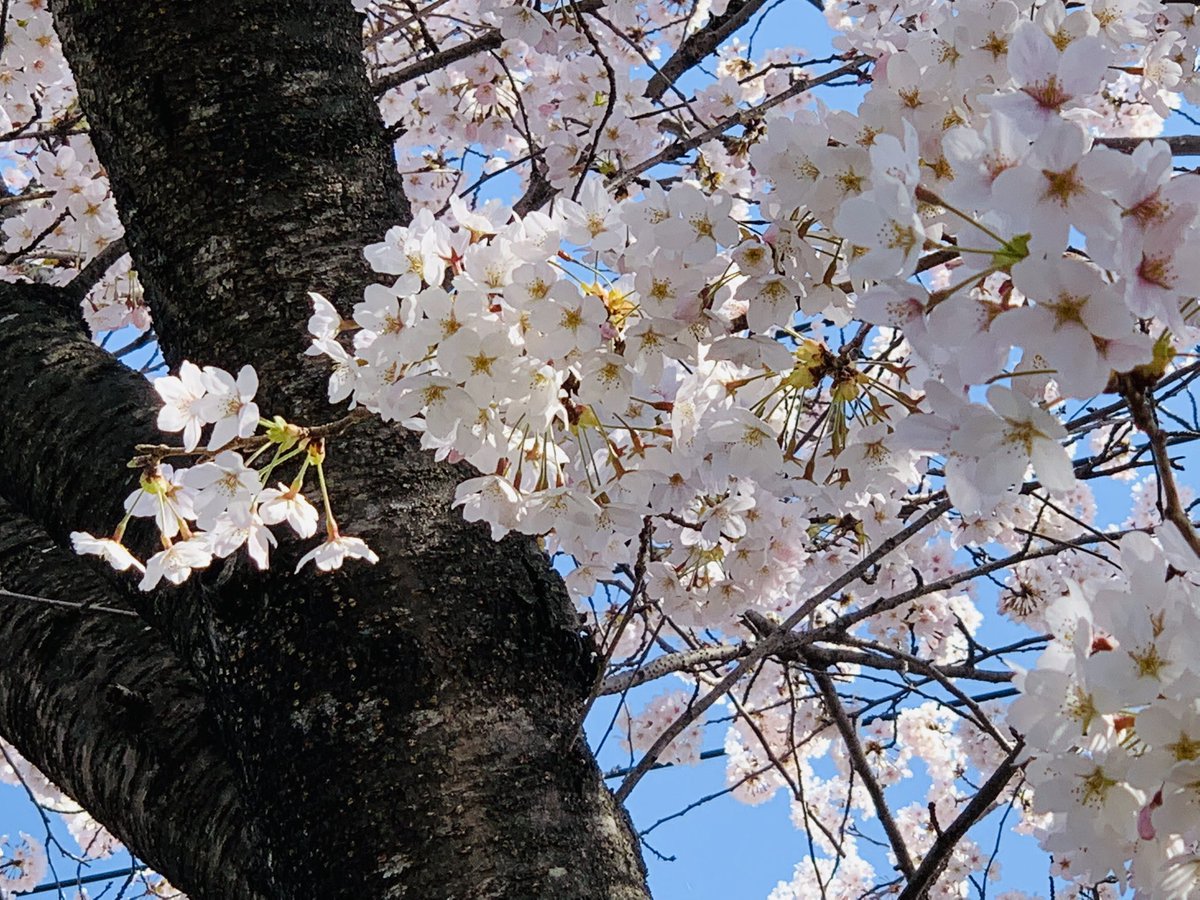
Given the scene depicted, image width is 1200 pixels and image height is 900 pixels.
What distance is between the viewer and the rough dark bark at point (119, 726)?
43.6 inches

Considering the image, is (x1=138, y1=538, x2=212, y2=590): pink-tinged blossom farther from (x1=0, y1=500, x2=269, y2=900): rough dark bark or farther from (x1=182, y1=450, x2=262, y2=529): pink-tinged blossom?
(x1=0, y1=500, x2=269, y2=900): rough dark bark

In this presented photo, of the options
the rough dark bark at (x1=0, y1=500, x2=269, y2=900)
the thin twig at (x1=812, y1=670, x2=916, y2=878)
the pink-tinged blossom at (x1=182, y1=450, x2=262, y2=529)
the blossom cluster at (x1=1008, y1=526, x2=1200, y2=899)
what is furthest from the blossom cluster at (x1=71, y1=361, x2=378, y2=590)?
the thin twig at (x1=812, y1=670, x2=916, y2=878)

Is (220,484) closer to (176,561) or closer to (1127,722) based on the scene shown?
(176,561)

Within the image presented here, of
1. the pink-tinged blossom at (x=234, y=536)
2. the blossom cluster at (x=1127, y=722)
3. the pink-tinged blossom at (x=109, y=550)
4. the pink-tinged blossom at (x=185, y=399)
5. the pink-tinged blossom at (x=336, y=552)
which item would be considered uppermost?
the pink-tinged blossom at (x=185, y=399)

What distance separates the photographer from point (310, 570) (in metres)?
1.05

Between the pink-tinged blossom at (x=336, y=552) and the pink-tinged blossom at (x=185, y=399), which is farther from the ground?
the pink-tinged blossom at (x=185, y=399)

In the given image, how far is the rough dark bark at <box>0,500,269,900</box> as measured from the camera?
43.6 inches

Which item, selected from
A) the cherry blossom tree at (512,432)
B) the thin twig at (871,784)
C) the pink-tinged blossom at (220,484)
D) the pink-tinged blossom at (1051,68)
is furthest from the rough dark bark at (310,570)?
the thin twig at (871,784)

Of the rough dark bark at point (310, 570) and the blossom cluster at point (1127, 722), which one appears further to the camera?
the rough dark bark at point (310, 570)

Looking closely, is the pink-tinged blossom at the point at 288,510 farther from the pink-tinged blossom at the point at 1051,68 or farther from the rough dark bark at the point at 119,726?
the pink-tinged blossom at the point at 1051,68

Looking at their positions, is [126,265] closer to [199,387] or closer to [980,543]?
[199,387]

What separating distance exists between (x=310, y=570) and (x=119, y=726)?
39 cm

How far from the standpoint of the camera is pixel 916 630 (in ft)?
11.7

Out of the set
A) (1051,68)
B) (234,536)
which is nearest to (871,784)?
(234,536)
